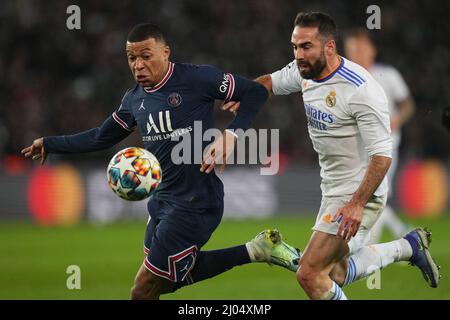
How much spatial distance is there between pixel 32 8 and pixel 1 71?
5.97 ft

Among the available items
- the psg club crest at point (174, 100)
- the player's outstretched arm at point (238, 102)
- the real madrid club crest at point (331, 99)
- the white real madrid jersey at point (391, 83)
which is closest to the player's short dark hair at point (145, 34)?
the psg club crest at point (174, 100)

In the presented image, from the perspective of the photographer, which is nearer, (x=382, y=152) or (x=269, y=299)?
(x=382, y=152)

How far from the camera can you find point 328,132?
19.7 ft

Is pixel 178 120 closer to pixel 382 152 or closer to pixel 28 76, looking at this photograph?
pixel 382 152

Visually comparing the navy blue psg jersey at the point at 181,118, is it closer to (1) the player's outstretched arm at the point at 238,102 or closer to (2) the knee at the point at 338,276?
(1) the player's outstretched arm at the point at 238,102

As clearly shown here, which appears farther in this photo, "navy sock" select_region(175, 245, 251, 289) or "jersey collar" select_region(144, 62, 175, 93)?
"navy sock" select_region(175, 245, 251, 289)

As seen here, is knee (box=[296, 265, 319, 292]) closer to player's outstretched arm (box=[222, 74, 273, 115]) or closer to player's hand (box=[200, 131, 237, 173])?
player's hand (box=[200, 131, 237, 173])

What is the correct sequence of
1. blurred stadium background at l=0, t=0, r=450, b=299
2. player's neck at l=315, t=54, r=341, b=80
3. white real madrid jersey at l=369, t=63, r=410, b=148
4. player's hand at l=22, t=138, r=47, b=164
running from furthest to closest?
blurred stadium background at l=0, t=0, r=450, b=299, white real madrid jersey at l=369, t=63, r=410, b=148, player's hand at l=22, t=138, r=47, b=164, player's neck at l=315, t=54, r=341, b=80

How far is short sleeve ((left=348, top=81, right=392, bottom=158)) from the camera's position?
221 inches

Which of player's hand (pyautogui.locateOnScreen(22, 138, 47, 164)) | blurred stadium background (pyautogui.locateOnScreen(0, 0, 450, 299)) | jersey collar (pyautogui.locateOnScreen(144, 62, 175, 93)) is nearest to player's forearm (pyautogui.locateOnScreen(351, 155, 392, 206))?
jersey collar (pyautogui.locateOnScreen(144, 62, 175, 93))

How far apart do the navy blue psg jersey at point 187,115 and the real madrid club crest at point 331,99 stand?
523 mm

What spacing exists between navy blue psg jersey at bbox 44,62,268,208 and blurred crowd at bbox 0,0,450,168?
29.4 ft

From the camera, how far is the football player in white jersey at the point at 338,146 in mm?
5613
